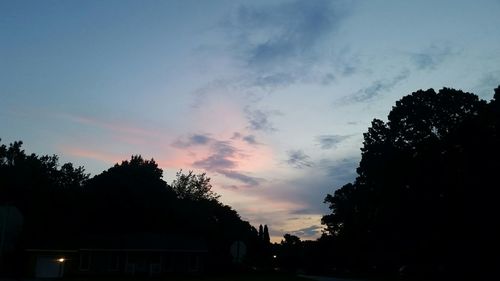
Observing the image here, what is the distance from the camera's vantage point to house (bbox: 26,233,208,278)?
1925 inches

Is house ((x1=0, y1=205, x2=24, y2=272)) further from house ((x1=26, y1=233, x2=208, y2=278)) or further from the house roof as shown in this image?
house ((x1=26, y1=233, x2=208, y2=278))

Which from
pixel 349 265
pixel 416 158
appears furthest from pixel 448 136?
pixel 349 265

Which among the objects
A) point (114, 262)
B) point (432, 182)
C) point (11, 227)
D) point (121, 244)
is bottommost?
point (114, 262)

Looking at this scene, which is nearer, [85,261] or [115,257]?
[85,261]

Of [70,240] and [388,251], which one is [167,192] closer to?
[70,240]

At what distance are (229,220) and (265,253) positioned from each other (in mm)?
8255

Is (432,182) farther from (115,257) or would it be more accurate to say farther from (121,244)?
(115,257)

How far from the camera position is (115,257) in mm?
52844

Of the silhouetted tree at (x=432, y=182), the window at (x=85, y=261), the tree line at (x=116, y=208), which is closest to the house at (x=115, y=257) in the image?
the window at (x=85, y=261)

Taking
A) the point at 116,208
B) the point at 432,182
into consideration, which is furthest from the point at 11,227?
the point at 432,182

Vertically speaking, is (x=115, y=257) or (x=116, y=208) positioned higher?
(x=116, y=208)

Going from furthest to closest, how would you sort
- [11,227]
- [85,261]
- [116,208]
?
[116,208]
[11,227]
[85,261]

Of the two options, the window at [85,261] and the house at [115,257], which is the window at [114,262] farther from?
the window at [85,261]

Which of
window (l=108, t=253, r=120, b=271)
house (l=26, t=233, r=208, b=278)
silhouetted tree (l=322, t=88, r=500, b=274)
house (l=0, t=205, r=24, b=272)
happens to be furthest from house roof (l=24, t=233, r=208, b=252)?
silhouetted tree (l=322, t=88, r=500, b=274)
